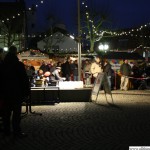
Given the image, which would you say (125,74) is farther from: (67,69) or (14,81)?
(14,81)

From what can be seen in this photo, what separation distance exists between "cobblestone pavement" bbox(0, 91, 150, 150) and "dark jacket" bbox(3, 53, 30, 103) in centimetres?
94

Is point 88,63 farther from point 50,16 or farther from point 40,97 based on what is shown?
point 50,16

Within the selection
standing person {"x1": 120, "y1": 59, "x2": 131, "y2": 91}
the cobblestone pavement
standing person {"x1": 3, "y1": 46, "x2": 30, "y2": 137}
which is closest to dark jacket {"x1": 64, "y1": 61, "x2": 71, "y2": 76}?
standing person {"x1": 120, "y1": 59, "x2": 131, "y2": 91}

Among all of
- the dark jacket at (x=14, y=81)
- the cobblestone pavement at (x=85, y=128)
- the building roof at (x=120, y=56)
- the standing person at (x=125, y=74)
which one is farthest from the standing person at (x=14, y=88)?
the building roof at (x=120, y=56)

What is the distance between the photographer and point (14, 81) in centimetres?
948

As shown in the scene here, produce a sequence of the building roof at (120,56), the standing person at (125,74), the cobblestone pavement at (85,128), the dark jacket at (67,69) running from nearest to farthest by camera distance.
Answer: the cobblestone pavement at (85,128) → the standing person at (125,74) → the dark jacket at (67,69) → the building roof at (120,56)

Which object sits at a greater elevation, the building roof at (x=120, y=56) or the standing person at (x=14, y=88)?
the building roof at (x=120, y=56)

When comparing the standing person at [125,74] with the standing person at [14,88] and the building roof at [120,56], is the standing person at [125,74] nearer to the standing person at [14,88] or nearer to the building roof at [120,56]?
the building roof at [120,56]

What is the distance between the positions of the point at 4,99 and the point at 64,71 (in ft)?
49.0

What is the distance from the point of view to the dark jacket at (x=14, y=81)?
31.0ft

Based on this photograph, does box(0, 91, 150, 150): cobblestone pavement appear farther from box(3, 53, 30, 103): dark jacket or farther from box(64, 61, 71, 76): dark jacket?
box(64, 61, 71, 76): dark jacket

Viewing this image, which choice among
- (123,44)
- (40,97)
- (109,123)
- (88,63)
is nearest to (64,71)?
(88,63)

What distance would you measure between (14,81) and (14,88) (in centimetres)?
16

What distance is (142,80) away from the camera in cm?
2447
